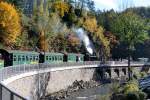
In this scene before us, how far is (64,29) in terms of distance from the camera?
10294cm

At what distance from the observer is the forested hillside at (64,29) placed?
7714cm

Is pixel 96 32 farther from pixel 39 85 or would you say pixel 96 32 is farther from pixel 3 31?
pixel 39 85

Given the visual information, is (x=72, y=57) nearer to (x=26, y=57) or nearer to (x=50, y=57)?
(x=50, y=57)

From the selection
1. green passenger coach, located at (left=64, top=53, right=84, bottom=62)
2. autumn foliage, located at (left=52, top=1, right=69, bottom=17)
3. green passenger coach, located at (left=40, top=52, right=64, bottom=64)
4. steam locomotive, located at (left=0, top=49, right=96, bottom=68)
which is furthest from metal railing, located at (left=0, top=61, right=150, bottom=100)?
autumn foliage, located at (left=52, top=1, right=69, bottom=17)

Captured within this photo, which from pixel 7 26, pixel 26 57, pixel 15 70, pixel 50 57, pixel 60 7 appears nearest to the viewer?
pixel 15 70

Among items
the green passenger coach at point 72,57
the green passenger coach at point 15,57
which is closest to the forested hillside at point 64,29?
the green passenger coach at point 72,57

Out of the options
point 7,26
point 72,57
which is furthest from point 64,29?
point 7,26

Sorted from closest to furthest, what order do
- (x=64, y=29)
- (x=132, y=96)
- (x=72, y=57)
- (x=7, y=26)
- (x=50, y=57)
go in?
(x=132, y=96) < (x=50, y=57) < (x=7, y=26) < (x=72, y=57) < (x=64, y=29)

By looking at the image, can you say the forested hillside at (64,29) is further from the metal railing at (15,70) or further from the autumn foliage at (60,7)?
the metal railing at (15,70)

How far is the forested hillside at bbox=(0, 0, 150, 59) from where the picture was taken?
77.1 m

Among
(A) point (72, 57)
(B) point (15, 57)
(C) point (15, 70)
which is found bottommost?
(C) point (15, 70)

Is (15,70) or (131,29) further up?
(131,29)

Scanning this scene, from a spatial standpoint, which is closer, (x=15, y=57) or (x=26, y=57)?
(x=15, y=57)

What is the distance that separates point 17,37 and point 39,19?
13051 mm
